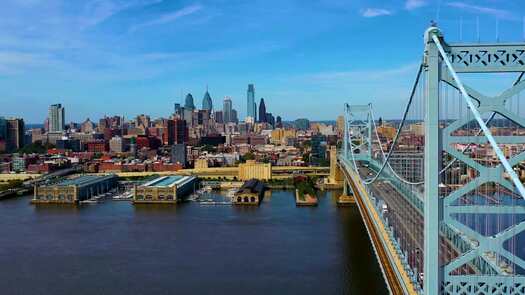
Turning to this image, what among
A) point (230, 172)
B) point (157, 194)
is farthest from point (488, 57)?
point (230, 172)

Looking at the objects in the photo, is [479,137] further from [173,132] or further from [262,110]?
[262,110]

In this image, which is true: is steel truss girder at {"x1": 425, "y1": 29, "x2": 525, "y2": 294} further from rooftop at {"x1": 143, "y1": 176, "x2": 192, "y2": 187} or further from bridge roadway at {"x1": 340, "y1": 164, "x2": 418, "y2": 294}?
rooftop at {"x1": 143, "y1": 176, "x2": 192, "y2": 187}

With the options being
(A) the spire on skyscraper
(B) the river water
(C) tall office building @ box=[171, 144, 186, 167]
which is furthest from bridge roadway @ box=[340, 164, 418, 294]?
(A) the spire on skyscraper

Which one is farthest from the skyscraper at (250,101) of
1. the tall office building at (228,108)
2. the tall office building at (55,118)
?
the tall office building at (55,118)

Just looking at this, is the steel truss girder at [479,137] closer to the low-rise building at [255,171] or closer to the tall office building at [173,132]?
the low-rise building at [255,171]

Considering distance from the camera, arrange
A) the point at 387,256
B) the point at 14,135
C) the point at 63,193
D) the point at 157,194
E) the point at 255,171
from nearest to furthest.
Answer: the point at 387,256, the point at 157,194, the point at 63,193, the point at 255,171, the point at 14,135

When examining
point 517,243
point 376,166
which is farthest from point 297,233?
point 376,166
